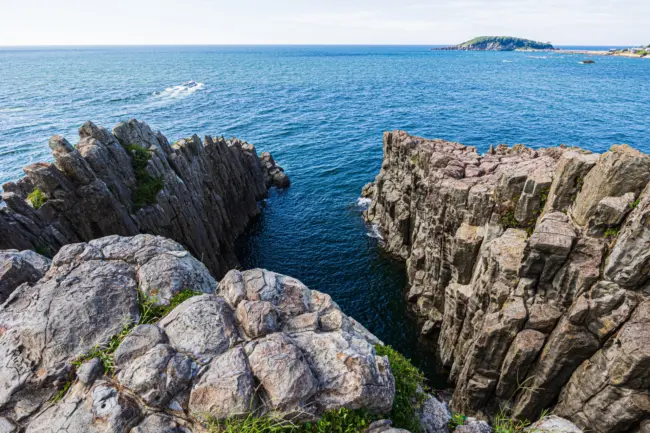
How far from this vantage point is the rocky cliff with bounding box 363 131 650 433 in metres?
16.5

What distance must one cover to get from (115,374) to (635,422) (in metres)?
23.5

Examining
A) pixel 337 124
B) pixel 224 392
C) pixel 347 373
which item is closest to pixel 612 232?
pixel 347 373

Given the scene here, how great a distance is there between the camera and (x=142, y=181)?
3316cm

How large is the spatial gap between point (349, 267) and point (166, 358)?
3083 cm

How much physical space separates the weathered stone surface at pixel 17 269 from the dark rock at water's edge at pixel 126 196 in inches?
347

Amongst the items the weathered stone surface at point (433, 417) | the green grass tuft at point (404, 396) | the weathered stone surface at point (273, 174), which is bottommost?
the weathered stone surface at point (273, 174)

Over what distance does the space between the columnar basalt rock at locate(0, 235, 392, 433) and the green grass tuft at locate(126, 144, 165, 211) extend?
1972cm

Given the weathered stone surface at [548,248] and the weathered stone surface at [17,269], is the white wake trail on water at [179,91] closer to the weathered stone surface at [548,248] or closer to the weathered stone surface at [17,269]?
the weathered stone surface at [17,269]

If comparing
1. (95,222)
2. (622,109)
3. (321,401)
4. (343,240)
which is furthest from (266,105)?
(321,401)

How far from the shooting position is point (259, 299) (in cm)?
1319

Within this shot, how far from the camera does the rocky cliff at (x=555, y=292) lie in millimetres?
16516

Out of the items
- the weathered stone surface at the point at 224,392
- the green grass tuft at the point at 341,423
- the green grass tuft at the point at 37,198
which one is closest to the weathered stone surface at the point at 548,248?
the green grass tuft at the point at 341,423

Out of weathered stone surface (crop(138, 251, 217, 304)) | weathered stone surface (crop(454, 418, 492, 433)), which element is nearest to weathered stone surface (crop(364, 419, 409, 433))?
weathered stone surface (crop(454, 418, 492, 433))

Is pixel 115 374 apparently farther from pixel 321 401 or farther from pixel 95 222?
pixel 95 222
